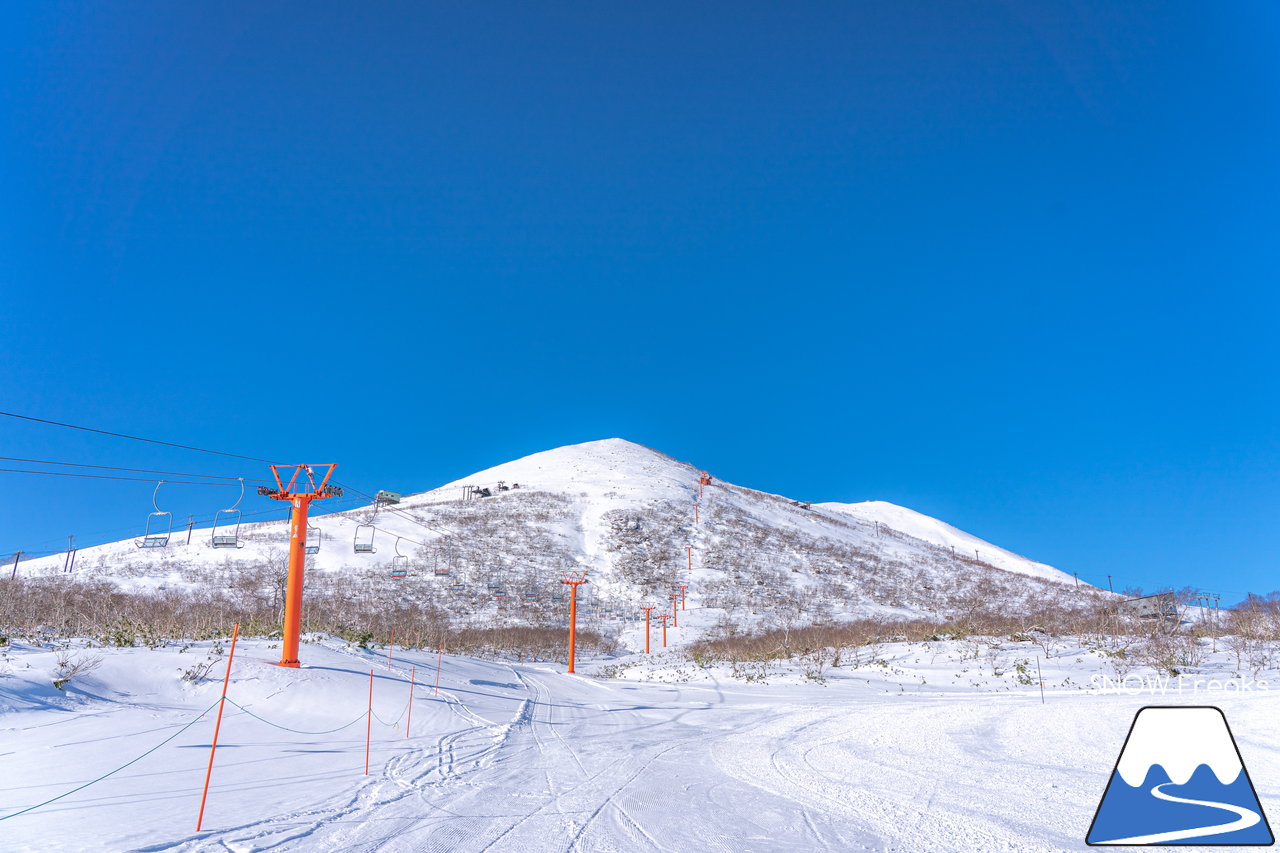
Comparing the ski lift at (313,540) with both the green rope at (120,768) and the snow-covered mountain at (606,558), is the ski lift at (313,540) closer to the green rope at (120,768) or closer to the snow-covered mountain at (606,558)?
the snow-covered mountain at (606,558)

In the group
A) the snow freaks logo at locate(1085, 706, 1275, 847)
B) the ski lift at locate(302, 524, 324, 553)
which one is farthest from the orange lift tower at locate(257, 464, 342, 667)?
the snow freaks logo at locate(1085, 706, 1275, 847)

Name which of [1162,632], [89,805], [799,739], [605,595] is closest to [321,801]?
[89,805]

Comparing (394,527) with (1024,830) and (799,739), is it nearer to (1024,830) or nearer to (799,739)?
(799,739)

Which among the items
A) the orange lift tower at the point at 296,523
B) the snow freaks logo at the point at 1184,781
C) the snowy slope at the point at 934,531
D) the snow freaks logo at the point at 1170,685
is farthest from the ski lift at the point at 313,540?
the snowy slope at the point at 934,531

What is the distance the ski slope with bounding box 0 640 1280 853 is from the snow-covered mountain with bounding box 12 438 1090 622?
89.7ft

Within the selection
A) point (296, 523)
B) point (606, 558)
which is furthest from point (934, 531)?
point (296, 523)

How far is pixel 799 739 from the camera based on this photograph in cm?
1341

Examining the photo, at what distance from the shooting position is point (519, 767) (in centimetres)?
1040

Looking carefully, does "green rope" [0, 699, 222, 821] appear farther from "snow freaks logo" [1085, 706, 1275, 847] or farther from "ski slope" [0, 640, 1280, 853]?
"snow freaks logo" [1085, 706, 1275, 847]

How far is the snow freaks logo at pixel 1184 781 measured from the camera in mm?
5203

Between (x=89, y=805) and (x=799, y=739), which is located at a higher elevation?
(x=89, y=805)

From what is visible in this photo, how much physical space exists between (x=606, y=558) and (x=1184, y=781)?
202ft

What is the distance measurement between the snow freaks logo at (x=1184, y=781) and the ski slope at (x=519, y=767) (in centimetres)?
126

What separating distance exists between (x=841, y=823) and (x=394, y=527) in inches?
2520
